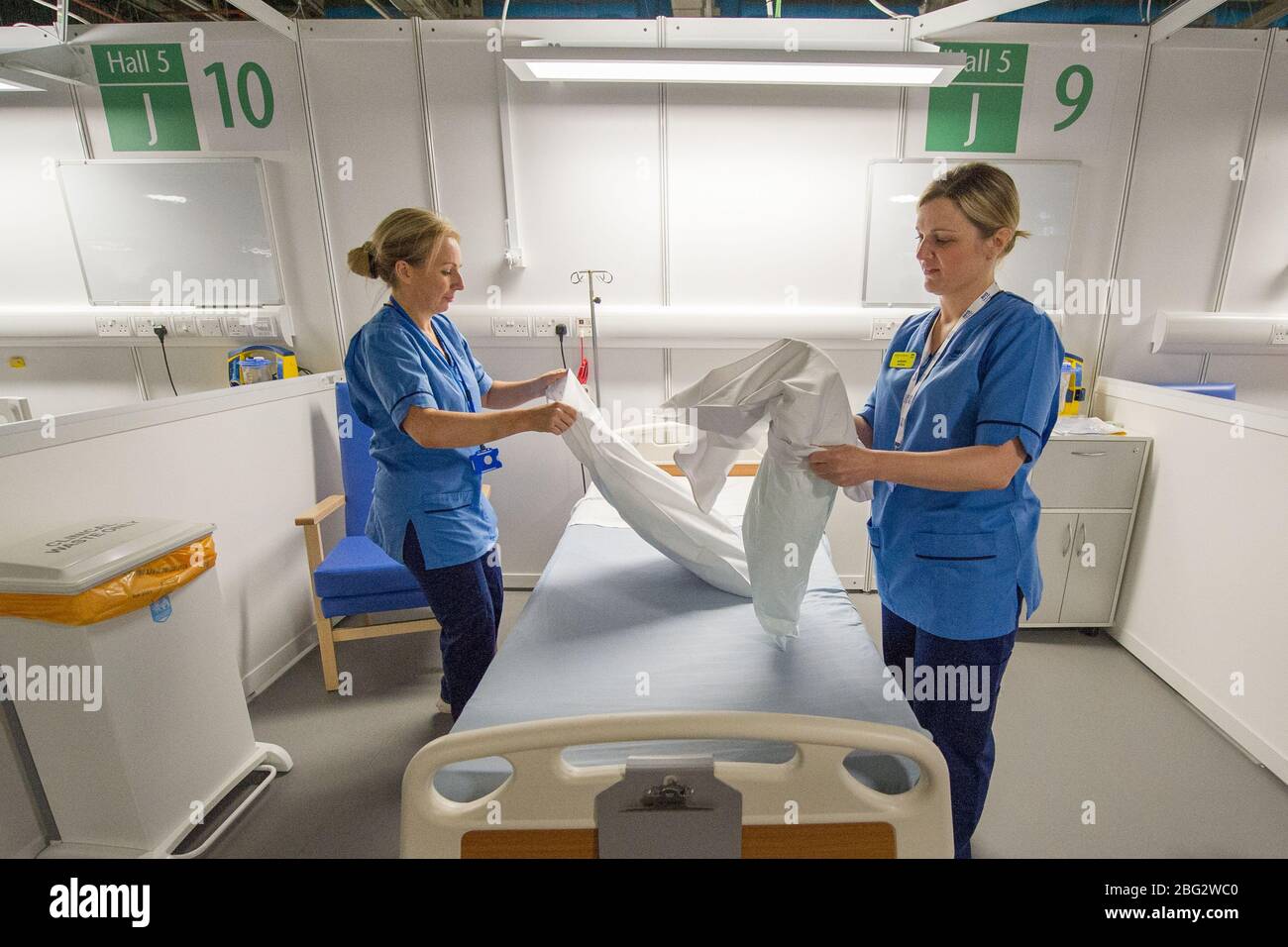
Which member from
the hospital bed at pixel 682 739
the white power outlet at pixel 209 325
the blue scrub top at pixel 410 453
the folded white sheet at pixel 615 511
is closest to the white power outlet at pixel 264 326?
the white power outlet at pixel 209 325

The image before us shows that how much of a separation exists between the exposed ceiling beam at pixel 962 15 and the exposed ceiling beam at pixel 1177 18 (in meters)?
0.57

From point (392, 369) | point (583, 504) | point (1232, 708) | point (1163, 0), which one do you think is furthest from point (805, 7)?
point (1232, 708)

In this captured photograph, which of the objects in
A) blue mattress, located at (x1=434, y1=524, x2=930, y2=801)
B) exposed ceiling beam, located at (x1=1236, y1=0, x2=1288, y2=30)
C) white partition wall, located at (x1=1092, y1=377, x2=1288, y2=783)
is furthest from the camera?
exposed ceiling beam, located at (x1=1236, y1=0, x2=1288, y2=30)

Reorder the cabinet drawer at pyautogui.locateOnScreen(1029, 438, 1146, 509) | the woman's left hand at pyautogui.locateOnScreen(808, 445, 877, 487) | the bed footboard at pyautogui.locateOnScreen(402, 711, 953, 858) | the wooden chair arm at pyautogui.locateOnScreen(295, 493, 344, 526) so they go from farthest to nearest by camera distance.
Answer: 1. the cabinet drawer at pyautogui.locateOnScreen(1029, 438, 1146, 509)
2. the wooden chair arm at pyautogui.locateOnScreen(295, 493, 344, 526)
3. the woman's left hand at pyautogui.locateOnScreen(808, 445, 877, 487)
4. the bed footboard at pyautogui.locateOnScreen(402, 711, 953, 858)

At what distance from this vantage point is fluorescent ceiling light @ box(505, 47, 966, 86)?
215 centimetres

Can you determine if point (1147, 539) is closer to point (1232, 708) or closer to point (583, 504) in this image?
point (1232, 708)

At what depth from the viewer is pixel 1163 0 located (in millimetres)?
2816

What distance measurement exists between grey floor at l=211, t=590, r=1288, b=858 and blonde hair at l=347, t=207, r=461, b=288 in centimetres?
154

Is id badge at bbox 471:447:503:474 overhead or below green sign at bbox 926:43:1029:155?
below

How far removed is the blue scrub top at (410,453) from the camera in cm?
154

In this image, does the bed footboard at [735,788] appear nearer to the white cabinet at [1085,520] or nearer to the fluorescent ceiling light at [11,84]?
the white cabinet at [1085,520]

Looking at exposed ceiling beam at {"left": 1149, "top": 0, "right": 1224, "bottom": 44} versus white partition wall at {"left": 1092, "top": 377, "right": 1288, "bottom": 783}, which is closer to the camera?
white partition wall at {"left": 1092, "top": 377, "right": 1288, "bottom": 783}

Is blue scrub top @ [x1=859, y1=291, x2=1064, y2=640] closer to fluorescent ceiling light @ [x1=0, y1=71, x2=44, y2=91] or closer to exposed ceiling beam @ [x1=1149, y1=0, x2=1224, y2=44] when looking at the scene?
exposed ceiling beam @ [x1=1149, y1=0, x2=1224, y2=44]

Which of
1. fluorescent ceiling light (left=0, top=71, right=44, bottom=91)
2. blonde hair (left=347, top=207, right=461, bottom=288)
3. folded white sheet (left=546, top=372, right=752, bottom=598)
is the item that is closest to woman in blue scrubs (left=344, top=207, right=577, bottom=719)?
blonde hair (left=347, top=207, right=461, bottom=288)
